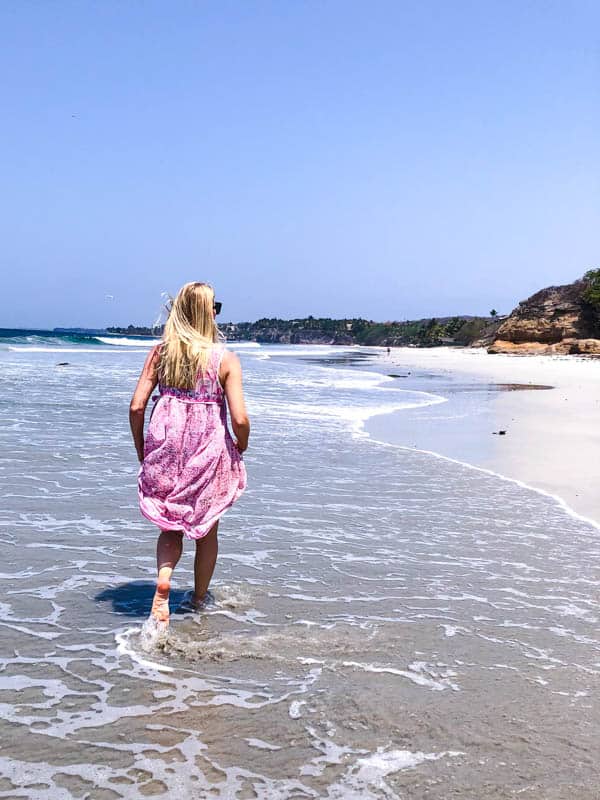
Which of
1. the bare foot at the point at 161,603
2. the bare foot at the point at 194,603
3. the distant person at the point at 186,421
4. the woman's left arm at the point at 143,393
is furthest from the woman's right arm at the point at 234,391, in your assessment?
the bare foot at the point at 194,603

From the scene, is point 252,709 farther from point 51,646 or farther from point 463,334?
point 463,334

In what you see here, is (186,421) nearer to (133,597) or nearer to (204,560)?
(204,560)

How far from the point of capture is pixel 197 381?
4230mm

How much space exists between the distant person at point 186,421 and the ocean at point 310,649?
65cm

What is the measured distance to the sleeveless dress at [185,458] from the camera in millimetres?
4215

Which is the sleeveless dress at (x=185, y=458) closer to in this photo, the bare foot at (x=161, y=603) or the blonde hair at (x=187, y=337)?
the blonde hair at (x=187, y=337)

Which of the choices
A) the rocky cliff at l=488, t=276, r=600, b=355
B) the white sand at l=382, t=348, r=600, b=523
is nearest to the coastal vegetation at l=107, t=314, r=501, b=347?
the rocky cliff at l=488, t=276, r=600, b=355

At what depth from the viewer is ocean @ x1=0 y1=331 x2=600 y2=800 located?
114 inches

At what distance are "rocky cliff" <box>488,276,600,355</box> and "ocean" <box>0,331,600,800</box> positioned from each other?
5936 centimetres

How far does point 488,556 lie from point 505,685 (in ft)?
7.24

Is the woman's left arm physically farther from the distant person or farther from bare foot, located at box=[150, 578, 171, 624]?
bare foot, located at box=[150, 578, 171, 624]

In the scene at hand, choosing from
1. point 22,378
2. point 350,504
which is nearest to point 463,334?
point 22,378

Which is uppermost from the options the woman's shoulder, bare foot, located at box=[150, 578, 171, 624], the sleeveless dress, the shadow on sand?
the woman's shoulder

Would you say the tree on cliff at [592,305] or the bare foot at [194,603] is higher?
the tree on cliff at [592,305]
